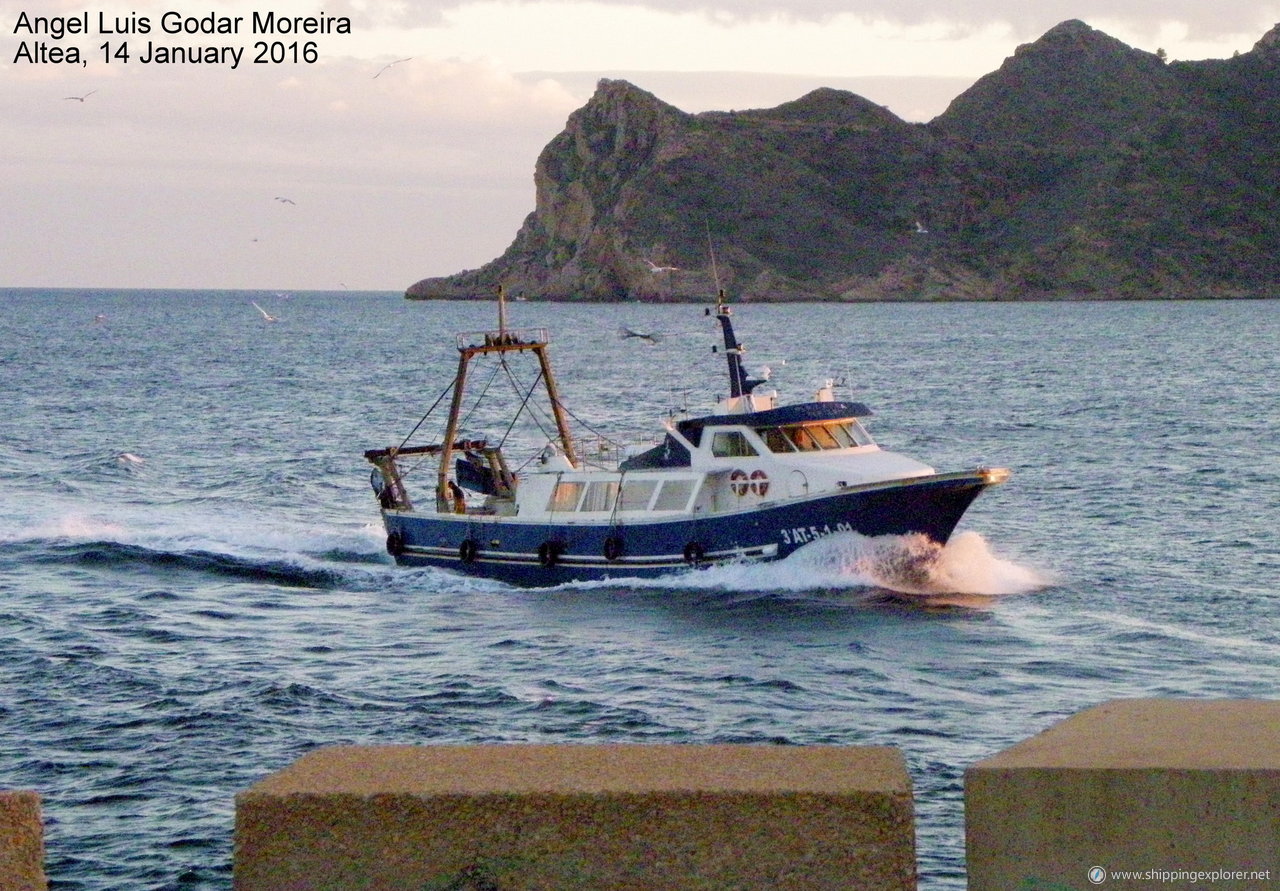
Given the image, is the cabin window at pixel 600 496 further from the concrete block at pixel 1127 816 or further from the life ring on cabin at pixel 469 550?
the concrete block at pixel 1127 816

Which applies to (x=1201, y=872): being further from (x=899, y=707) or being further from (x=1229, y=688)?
(x=1229, y=688)

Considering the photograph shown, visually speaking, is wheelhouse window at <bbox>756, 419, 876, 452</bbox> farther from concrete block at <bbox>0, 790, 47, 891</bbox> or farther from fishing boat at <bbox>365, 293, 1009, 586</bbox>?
concrete block at <bbox>0, 790, 47, 891</bbox>

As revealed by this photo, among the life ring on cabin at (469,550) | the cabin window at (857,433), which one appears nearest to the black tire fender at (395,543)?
the life ring on cabin at (469,550)

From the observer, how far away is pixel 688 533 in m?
28.8

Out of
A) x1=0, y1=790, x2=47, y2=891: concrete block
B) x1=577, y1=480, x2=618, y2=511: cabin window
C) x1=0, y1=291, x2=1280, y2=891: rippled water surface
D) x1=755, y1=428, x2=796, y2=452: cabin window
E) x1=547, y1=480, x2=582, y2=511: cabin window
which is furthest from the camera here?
x1=547, y1=480, x2=582, y2=511: cabin window

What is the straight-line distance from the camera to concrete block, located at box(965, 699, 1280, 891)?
4.00 m

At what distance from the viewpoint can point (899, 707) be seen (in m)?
19.9

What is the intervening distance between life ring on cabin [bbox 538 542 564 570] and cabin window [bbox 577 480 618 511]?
758mm

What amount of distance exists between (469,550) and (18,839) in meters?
27.0

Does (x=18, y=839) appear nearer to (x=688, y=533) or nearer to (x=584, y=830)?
(x=584, y=830)

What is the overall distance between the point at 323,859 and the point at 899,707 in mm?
16165

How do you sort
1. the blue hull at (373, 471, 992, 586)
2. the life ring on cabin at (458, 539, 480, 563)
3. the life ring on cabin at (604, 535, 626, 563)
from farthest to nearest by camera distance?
the life ring on cabin at (458, 539, 480, 563), the life ring on cabin at (604, 535, 626, 563), the blue hull at (373, 471, 992, 586)

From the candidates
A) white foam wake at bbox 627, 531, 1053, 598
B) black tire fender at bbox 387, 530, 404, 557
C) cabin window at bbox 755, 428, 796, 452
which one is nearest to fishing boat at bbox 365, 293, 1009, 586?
cabin window at bbox 755, 428, 796, 452

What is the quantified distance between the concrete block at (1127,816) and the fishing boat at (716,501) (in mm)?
23802
